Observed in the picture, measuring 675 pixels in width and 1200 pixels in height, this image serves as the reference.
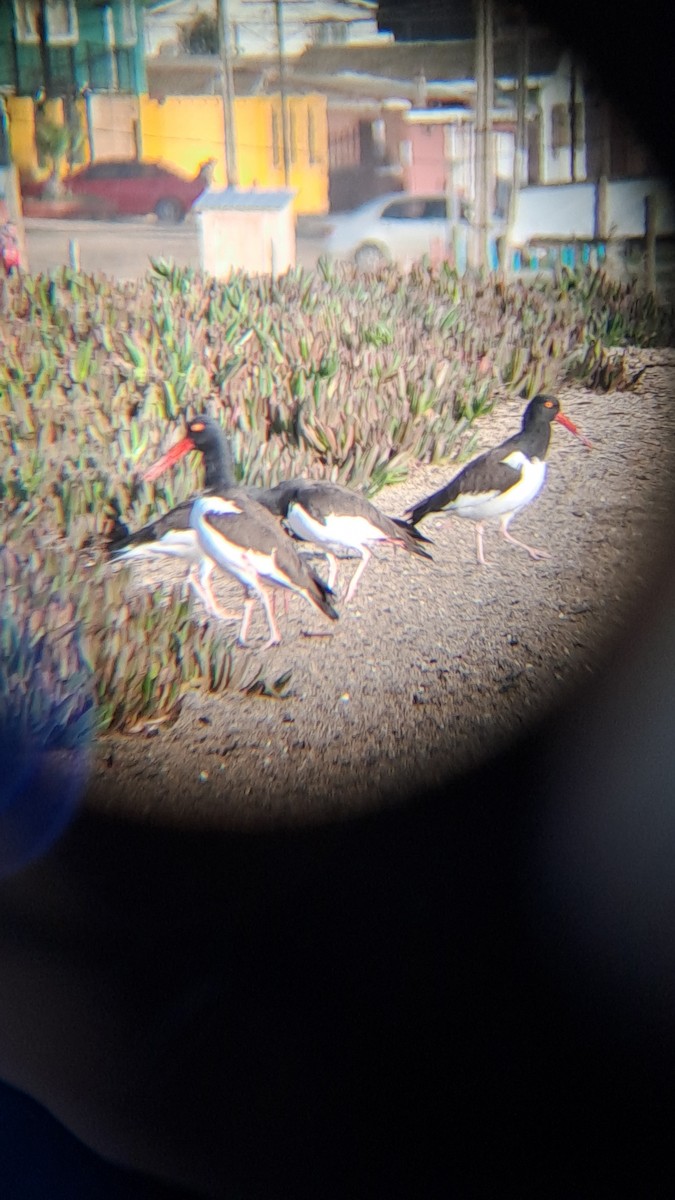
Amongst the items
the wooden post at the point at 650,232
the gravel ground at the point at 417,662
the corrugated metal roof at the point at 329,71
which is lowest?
the gravel ground at the point at 417,662

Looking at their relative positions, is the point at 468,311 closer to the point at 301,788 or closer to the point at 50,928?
the point at 301,788

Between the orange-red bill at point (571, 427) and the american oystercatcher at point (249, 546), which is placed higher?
the orange-red bill at point (571, 427)

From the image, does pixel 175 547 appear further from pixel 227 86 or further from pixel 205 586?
pixel 227 86

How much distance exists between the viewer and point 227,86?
3.33 m

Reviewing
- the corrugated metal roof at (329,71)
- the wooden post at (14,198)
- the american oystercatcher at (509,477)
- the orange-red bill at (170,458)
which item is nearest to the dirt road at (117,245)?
the wooden post at (14,198)

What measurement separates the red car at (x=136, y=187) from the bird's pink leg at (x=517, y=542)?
1363mm

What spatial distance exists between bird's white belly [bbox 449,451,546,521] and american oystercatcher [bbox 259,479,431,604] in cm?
25

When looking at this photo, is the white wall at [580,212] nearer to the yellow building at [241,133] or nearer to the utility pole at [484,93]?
the utility pole at [484,93]

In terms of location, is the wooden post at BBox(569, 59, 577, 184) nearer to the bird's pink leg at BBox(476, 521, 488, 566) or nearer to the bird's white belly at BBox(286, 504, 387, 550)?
the bird's pink leg at BBox(476, 521, 488, 566)

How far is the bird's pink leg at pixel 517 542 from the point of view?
3512mm

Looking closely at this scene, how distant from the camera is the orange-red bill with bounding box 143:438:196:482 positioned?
3.40 m

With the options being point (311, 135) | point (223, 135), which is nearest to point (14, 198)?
point (223, 135)

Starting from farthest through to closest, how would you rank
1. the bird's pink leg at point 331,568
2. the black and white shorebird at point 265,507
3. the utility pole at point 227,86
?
1. the bird's pink leg at point 331,568
2. the black and white shorebird at point 265,507
3. the utility pole at point 227,86

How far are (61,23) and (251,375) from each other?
1.22 m
